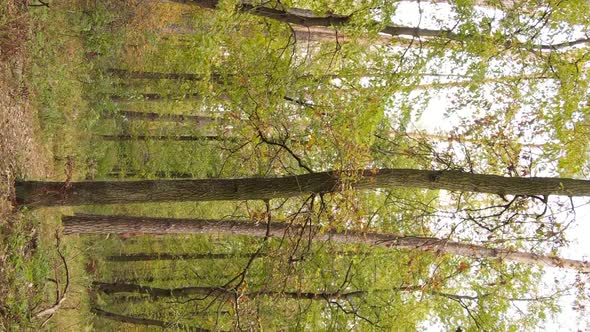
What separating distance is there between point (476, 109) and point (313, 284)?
5.16 m

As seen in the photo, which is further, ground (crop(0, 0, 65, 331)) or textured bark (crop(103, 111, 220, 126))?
textured bark (crop(103, 111, 220, 126))

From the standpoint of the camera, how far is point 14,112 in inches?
379

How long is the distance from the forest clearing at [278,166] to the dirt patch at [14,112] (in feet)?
0.15

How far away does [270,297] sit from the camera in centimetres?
907

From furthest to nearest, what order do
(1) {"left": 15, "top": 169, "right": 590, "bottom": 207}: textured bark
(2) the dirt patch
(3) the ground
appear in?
(2) the dirt patch, (3) the ground, (1) {"left": 15, "top": 169, "right": 590, "bottom": 207}: textured bark

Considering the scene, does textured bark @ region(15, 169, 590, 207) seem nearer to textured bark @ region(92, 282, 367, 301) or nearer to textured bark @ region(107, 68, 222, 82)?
textured bark @ region(92, 282, 367, 301)

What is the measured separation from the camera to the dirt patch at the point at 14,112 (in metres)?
8.55

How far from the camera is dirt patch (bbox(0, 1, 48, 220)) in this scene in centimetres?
855

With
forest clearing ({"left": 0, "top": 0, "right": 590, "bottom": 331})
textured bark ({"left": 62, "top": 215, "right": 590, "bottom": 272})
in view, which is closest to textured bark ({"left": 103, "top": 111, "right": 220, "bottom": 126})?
forest clearing ({"left": 0, "top": 0, "right": 590, "bottom": 331})

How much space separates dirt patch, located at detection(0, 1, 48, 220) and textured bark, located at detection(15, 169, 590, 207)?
0.35 metres

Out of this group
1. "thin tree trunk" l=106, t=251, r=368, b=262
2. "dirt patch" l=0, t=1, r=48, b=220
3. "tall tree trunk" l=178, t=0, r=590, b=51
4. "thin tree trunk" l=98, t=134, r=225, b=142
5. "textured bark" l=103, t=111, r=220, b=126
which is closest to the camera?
"tall tree trunk" l=178, t=0, r=590, b=51

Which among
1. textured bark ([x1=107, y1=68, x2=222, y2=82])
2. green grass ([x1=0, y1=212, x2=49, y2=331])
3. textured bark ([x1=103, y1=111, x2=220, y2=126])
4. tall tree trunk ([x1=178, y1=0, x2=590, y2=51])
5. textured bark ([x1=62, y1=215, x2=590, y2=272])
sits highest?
tall tree trunk ([x1=178, y1=0, x2=590, y2=51])

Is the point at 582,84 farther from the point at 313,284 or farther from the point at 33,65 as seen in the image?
the point at 33,65

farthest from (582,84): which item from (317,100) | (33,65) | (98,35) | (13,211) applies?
(98,35)
